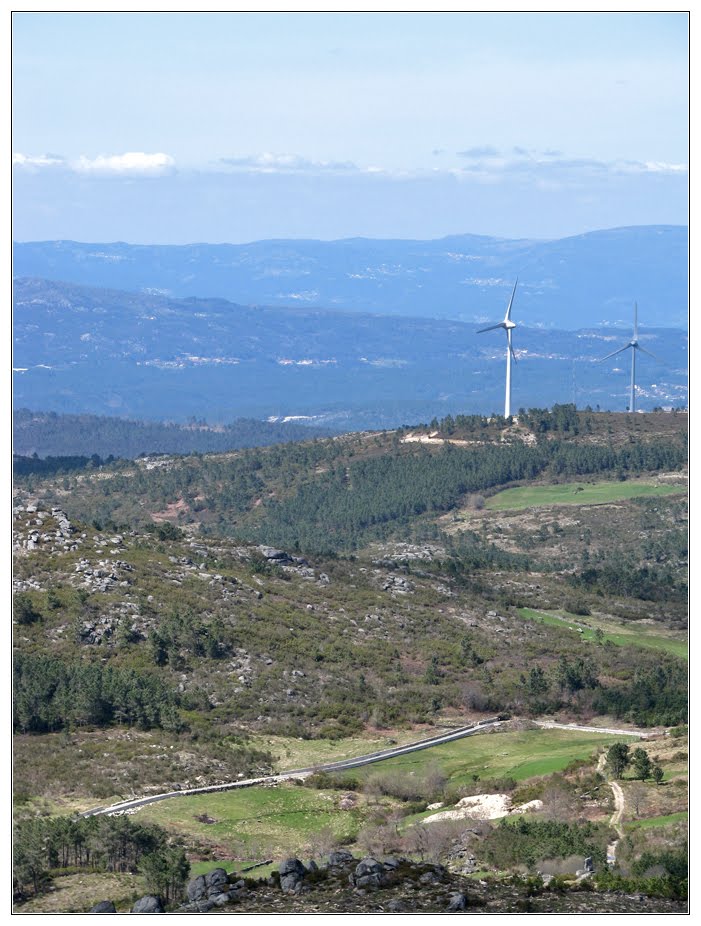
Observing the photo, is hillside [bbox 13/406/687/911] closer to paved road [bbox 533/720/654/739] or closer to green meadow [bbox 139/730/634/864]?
green meadow [bbox 139/730/634/864]

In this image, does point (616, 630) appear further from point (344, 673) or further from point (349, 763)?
point (349, 763)

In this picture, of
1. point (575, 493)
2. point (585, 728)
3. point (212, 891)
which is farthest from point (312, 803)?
point (575, 493)

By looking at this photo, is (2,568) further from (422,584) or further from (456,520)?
(456,520)

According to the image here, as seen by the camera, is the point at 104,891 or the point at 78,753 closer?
the point at 104,891

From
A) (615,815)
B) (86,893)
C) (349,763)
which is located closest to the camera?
(86,893)

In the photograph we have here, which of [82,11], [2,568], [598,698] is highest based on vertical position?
[82,11]

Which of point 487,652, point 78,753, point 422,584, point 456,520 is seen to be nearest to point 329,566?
point 422,584
